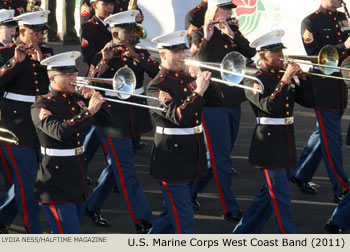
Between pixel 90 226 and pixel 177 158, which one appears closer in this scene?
pixel 177 158

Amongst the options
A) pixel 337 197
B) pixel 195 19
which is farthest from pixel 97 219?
pixel 195 19

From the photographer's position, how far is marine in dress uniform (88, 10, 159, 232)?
7.96 metres

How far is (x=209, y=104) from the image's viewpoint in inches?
322

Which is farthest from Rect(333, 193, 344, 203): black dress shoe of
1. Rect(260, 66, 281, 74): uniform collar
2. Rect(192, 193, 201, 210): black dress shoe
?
Rect(260, 66, 281, 74): uniform collar

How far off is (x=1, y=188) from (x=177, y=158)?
2721mm

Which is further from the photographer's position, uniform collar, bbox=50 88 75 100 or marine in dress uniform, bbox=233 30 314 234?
marine in dress uniform, bbox=233 30 314 234

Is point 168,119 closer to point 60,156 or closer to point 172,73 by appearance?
point 172,73

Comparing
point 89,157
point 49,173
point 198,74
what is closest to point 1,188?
point 89,157

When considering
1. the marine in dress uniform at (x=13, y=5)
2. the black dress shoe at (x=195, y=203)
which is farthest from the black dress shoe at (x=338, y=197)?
the marine in dress uniform at (x=13, y=5)

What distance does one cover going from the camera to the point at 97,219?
26.8ft

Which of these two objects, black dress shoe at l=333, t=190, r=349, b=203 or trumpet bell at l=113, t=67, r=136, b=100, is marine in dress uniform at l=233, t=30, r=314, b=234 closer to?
trumpet bell at l=113, t=67, r=136, b=100

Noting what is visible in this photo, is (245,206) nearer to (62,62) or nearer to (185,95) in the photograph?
(185,95)

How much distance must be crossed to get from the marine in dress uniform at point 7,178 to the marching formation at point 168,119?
0.01 m

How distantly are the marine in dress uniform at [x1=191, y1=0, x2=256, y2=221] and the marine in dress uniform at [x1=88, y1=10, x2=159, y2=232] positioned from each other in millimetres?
637
